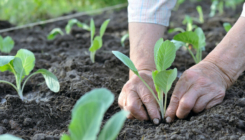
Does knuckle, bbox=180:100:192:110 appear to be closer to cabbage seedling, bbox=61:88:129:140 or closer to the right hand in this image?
the right hand

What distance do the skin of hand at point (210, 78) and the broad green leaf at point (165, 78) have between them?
0.34 ft

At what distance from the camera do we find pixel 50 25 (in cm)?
337

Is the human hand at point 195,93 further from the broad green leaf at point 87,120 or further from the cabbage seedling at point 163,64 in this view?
the broad green leaf at point 87,120

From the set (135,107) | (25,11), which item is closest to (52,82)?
(135,107)

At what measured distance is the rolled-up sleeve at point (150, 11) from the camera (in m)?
1.49

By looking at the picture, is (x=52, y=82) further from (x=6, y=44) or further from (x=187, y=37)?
(x=6, y=44)

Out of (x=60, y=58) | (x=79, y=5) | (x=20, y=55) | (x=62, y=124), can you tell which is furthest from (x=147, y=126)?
(x=79, y=5)

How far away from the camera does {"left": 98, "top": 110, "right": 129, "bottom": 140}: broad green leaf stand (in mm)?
673

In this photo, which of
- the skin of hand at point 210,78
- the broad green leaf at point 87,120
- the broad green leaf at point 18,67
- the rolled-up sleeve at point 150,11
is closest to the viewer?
the broad green leaf at point 87,120

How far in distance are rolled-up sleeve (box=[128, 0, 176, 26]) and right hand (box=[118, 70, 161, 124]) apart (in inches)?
16.1

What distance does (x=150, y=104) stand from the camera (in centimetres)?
120

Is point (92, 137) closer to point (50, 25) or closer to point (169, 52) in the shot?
point (169, 52)

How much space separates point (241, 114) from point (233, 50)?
12.7 inches

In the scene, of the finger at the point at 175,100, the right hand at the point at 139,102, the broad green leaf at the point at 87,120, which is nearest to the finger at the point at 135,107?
the right hand at the point at 139,102
